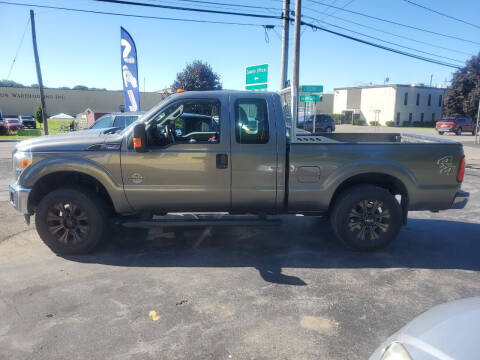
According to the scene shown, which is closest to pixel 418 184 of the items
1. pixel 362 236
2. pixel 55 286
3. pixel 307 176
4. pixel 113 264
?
pixel 362 236

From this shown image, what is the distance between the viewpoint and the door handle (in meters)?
4.28

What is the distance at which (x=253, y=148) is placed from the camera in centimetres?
430

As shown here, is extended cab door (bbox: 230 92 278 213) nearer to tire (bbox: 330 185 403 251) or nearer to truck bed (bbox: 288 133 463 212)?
truck bed (bbox: 288 133 463 212)

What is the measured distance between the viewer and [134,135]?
13.2 ft

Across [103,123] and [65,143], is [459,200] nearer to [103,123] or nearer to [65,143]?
[65,143]

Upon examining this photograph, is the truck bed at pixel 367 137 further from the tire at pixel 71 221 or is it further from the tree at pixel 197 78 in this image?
the tree at pixel 197 78

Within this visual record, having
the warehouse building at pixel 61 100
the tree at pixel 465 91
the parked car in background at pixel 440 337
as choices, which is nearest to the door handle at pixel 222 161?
the parked car in background at pixel 440 337

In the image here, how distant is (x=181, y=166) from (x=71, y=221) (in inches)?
61.5

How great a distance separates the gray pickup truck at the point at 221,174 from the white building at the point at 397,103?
171 ft

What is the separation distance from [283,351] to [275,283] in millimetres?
1133

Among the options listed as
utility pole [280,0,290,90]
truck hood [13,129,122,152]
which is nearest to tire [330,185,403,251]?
truck hood [13,129,122,152]

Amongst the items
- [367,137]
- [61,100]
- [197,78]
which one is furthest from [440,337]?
[61,100]

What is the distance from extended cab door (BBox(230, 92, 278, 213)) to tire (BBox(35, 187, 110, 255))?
68.3 inches

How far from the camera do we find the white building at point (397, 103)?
5444cm
